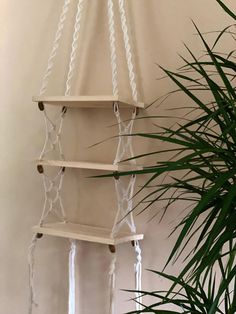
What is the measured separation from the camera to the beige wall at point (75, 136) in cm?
131

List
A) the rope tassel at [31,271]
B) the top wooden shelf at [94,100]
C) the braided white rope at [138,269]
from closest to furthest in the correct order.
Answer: the top wooden shelf at [94,100]
the braided white rope at [138,269]
the rope tassel at [31,271]

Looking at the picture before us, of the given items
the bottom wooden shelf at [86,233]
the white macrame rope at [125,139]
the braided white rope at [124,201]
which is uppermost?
the white macrame rope at [125,139]

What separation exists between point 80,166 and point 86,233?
20cm

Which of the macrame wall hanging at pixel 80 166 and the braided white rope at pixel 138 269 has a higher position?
the macrame wall hanging at pixel 80 166

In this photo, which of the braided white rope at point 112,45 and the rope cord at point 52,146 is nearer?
the braided white rope at point 112,45

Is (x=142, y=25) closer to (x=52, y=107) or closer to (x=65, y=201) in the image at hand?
(x=52, y=107)

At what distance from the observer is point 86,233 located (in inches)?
49.6

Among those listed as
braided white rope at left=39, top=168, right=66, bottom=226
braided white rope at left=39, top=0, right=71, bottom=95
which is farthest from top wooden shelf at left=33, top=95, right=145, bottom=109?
braided white rope at left=39, top=168, right=66, bottom=226

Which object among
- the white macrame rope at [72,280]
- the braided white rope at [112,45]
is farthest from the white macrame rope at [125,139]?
the white macrame rope at [72,280]

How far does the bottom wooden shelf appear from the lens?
121cm

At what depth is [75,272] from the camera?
4.66 ft

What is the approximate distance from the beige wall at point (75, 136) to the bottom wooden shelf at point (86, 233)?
0.21 feet

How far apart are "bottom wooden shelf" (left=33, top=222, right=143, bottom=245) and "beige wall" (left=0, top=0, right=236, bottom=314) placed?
6cm

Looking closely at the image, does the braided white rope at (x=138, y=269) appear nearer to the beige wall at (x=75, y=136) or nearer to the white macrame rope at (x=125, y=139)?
the beige wall at (x=75, y=136)
